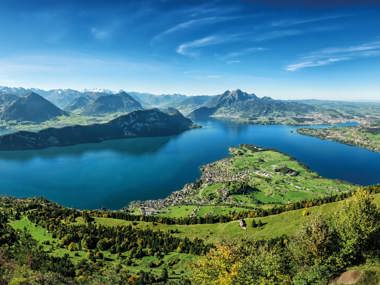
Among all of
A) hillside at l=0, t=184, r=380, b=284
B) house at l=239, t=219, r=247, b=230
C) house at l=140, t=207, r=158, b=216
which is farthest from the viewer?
house at l=140, t=207, r=158, b=216

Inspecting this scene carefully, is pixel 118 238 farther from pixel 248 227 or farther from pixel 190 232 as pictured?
pixel 248 227

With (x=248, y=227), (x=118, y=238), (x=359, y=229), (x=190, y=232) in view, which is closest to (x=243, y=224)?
(x=248, y=227)

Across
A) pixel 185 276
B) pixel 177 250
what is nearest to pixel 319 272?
pixel 185 276

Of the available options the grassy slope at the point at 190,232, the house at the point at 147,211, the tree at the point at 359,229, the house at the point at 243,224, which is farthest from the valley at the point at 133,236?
the house at the point at 147,211

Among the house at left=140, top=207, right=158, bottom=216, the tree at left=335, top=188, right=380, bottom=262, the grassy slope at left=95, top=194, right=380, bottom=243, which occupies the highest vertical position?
the tree at left=335, top=188, right=380, bottom=262

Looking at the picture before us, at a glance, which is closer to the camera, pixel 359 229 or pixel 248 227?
pixel 359 229

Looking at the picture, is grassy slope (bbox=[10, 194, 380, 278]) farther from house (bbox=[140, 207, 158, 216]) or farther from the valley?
house (bbox=[140, 207, 158, 216])

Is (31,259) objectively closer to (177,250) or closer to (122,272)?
(122,272)

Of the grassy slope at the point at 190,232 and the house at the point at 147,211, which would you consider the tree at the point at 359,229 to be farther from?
the house at the point at 147,211

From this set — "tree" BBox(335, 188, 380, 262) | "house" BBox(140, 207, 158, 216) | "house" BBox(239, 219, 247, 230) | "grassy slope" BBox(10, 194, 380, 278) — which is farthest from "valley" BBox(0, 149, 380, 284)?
"house" BBox(140, 207, 158, 216)

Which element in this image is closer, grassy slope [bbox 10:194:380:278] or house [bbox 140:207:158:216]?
grassy slope [bbox 10:194:380:278]

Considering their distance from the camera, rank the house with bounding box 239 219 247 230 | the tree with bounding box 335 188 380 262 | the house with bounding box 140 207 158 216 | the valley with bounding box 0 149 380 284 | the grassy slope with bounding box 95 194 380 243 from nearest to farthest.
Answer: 1. the tree with bounding box 335 188 380 262
2. the valley with bounding box 0 149 380 284
3. the grassy slope with bounding box 95 194 380 243
4. the house with bounding box 239 219 247 230
5. the house with bounding box 140 207 158 216

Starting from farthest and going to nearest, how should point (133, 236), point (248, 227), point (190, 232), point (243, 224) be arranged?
point (190, 232) < point (243, 224) < point (248, 227) < point (133, 236)
